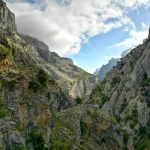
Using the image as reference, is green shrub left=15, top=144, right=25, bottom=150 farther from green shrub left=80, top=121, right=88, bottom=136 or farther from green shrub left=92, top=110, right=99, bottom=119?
green shrub left=92, top=110, right=99, bottom=119

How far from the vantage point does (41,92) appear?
5934cm

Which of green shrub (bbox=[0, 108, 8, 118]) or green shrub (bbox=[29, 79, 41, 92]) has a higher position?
green shrub (bbox=[29, 79, 41, 92])

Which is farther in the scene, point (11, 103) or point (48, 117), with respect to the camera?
point (48, 117)

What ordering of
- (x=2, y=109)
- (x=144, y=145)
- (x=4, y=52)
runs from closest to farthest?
(x=2, y=109) < (x=4, y=52) < (x=144, y=145)

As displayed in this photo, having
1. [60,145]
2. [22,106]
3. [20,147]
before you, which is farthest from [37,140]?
[60,145]

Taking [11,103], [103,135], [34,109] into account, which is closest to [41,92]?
[34,109]

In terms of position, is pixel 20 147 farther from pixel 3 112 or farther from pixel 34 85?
pixel 34 85

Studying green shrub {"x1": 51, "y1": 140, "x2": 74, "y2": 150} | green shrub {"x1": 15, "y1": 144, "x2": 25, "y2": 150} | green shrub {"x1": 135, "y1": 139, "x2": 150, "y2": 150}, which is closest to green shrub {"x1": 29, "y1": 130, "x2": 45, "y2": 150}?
green shrub {"x1": 15, "y1": 144, "x2": 25, "y2": 150}

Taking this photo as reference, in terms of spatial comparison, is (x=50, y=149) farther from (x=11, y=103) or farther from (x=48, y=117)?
(x=11, y=103)

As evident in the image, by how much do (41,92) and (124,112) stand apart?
467 feet

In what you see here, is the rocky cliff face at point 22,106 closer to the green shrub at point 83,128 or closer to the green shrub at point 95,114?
the green shrub at point 83,128

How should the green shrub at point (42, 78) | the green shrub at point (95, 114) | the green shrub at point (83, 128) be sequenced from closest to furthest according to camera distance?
the green shrub at point (42, 78)
the green shrub at point (83, 128)
the green shrub at point (95, 114)

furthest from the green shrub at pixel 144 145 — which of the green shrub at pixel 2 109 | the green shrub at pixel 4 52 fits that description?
the green shrub at pixel 2 109

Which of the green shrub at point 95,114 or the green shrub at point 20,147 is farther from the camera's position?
the green shrub at point 95,114
